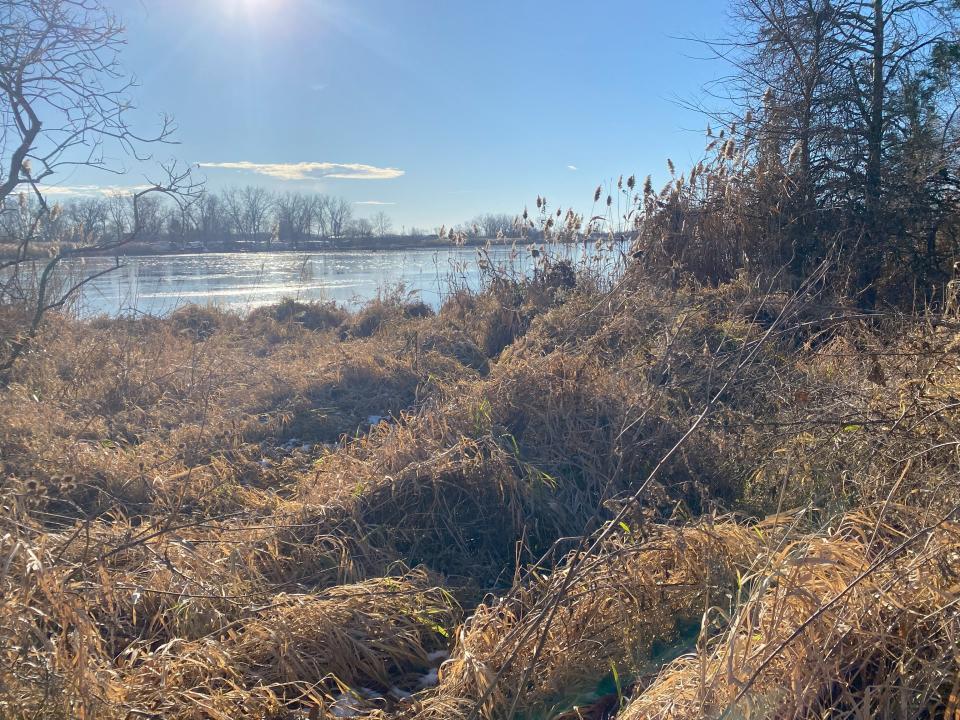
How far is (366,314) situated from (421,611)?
8.95m

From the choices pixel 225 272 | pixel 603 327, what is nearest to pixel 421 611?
pixel 603 327

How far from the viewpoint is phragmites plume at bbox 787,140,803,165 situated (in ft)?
25.7

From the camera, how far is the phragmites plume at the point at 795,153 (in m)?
7.84

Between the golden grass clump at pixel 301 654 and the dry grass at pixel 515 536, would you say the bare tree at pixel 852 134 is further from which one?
the golden grass clump at pixel 301 654

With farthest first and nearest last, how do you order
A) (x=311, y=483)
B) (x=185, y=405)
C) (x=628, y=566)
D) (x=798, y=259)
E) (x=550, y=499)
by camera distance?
(x=798, y=259) < (x=185, y=405) < (x=311, y=483) < (x=550, y=499) < (x=628, y=566)

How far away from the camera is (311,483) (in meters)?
4.77

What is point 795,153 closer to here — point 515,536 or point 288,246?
point 515,536

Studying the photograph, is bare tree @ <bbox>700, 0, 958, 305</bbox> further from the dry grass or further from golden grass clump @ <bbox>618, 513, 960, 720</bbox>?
golden grass clump @ <bbox>618, 513, 960, 720</bbox>

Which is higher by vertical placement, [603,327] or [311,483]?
[603,327]

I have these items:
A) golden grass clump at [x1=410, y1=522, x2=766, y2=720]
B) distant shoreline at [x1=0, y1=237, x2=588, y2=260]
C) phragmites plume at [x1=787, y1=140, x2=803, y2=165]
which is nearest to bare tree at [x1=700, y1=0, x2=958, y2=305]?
phragmites plume at [x1=787, y1=140, x2=803, y2=165]

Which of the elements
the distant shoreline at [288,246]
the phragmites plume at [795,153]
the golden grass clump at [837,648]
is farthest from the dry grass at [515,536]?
the distant shoreline at [288,246]

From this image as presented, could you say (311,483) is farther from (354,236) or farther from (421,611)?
(354,236)

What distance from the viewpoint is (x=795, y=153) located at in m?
7.96

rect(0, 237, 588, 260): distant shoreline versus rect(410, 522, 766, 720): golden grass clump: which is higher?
rect(0, 237, 588, 260): distant shoreline
